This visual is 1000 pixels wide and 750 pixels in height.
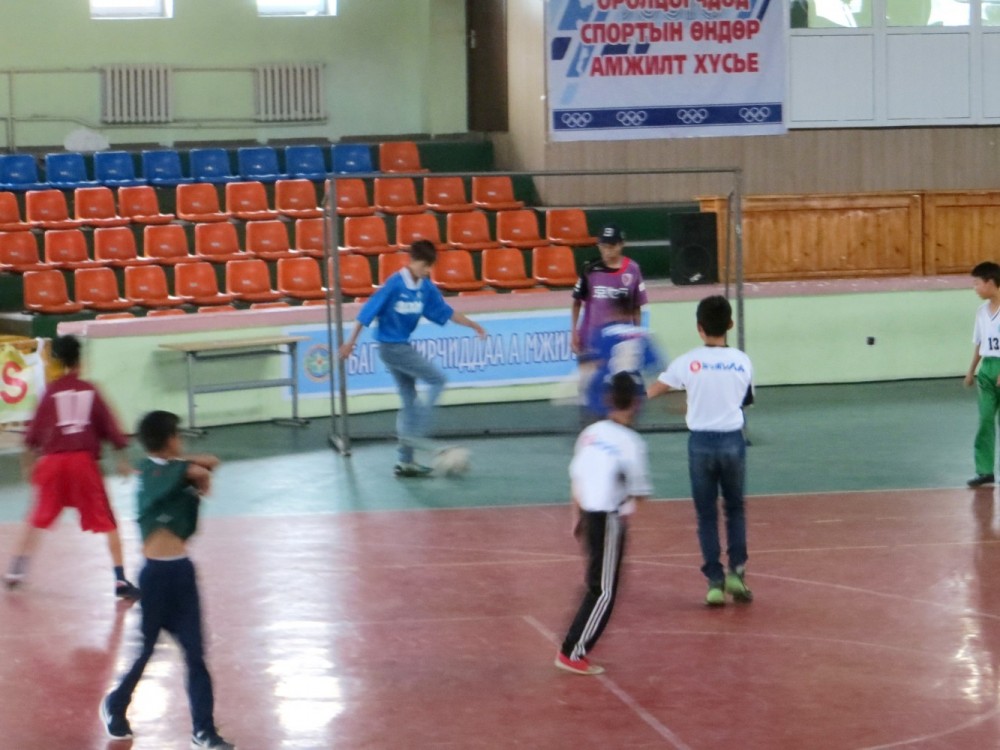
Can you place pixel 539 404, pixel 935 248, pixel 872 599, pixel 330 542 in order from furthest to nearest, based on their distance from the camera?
pixel 935 248 → pixel 539 404 → pixel 330 542 → pixel 872 599

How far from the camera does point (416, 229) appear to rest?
19188 mm

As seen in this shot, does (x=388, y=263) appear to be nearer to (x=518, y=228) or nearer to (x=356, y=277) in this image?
(x=356, y=277)

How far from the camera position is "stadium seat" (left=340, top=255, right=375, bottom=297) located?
1770cm

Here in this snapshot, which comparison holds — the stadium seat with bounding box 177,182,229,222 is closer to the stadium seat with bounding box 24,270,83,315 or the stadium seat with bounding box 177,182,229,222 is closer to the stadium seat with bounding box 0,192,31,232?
the stadium seat with bounding box 0,192,31,232

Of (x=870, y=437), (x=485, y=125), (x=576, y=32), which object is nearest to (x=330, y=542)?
(x=870, y=437)

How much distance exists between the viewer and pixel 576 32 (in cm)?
2005

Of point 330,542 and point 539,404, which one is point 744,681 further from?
point 539,404

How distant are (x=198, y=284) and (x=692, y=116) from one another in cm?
709

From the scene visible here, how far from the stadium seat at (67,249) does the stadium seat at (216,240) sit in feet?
4.32

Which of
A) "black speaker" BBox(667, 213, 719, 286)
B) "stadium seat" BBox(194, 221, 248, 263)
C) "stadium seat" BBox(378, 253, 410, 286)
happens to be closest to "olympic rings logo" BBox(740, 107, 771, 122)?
"black speaker" BBox(667, 213, 719, 286)

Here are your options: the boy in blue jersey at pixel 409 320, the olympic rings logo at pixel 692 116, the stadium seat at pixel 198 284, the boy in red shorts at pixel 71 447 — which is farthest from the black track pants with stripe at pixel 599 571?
the olympic rings logo at pixel 692 116

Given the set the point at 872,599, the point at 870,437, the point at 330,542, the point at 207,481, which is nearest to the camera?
the point at 207,481

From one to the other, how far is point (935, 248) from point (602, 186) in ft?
14.9

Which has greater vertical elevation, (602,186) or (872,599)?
(602,186)
